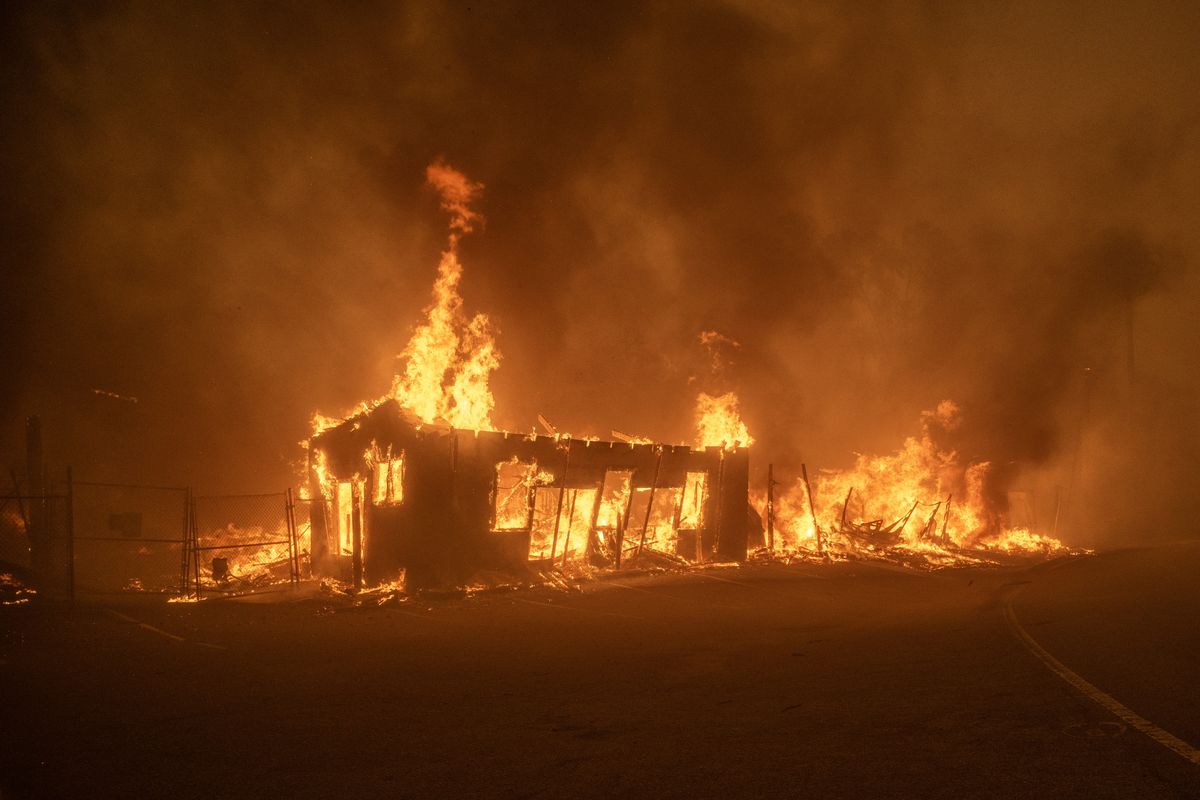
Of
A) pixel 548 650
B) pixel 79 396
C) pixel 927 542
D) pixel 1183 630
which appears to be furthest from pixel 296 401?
pixel 1183 630

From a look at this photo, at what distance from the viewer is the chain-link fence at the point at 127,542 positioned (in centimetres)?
1858

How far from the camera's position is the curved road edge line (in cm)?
545

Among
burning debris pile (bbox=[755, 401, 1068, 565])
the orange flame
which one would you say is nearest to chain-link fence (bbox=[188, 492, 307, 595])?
the orange flame

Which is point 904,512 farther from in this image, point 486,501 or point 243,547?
point 243,547

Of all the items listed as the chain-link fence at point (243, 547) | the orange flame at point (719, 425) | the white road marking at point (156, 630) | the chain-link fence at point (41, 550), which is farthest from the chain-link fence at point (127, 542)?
the orange flame at point (719, 425)

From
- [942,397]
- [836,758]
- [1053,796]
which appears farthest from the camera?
[942,397]

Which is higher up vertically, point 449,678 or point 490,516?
point 490,516

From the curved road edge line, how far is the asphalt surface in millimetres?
81

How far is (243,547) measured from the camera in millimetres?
22281

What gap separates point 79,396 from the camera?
33.8 meters

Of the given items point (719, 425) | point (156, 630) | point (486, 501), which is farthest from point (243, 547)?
point (719, 425)

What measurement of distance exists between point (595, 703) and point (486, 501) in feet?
37.0

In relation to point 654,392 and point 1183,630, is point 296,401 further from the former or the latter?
point 1183,630

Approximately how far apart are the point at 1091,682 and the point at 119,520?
18.0 meters
